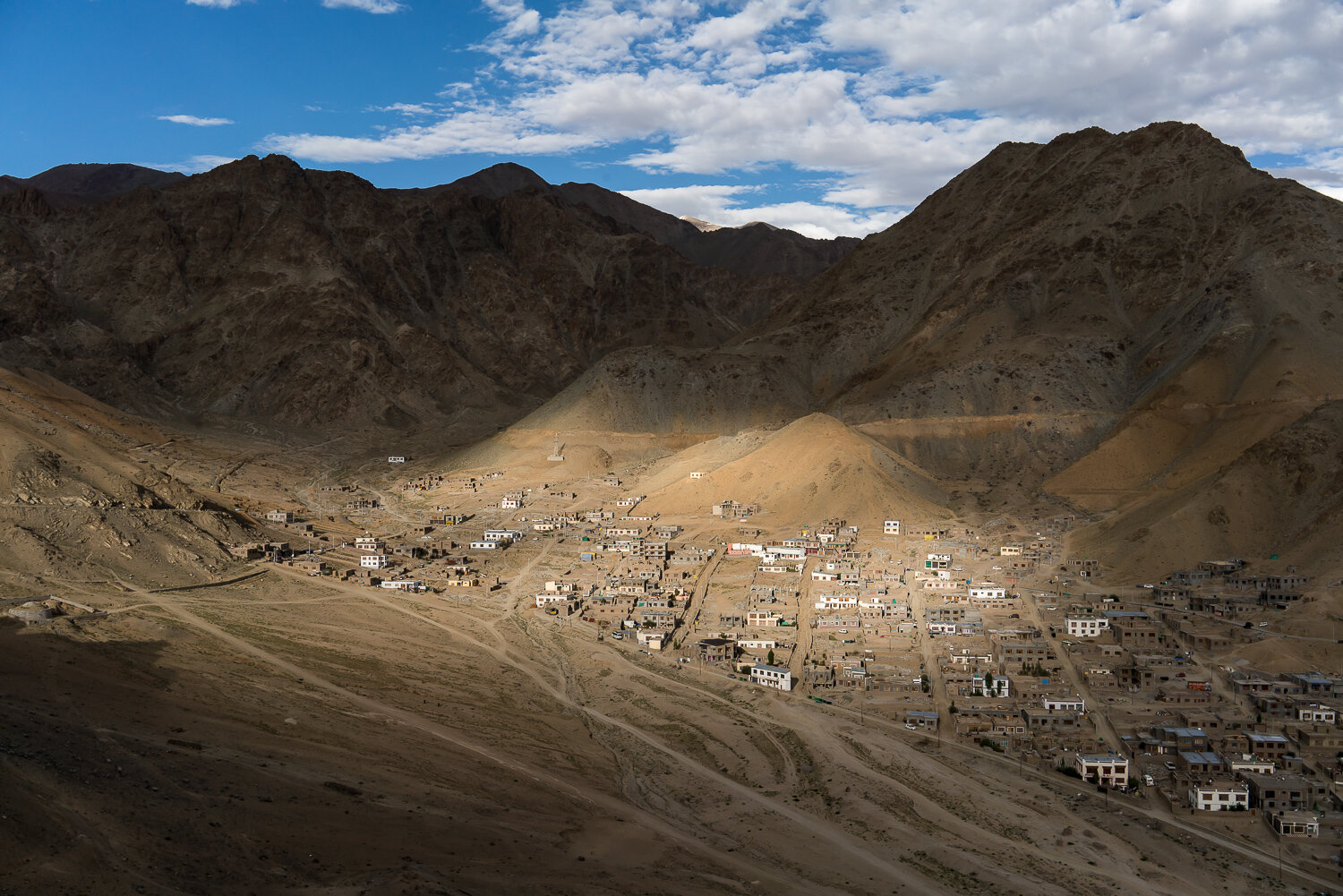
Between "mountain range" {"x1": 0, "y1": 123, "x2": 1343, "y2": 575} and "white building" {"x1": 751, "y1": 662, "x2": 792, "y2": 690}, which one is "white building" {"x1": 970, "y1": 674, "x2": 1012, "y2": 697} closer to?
"white building" {"x1": 751, "y1": 662, "x2": 792, "y2": 690}

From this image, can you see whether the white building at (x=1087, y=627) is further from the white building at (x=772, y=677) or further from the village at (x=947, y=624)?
the white building at (x=772, y=677)

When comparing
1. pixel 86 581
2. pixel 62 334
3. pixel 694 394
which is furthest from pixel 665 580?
pixel 62 334

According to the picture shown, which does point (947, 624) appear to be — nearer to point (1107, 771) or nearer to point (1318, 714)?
point (1318, 714)

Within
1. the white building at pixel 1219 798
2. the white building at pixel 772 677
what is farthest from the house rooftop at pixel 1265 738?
the white building at pixel 772 677

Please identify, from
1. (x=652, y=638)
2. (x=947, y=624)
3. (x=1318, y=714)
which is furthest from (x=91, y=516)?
(x=1318, y=714)

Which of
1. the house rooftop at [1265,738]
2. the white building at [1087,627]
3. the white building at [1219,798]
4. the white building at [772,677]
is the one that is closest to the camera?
the white building at [1219,798]
